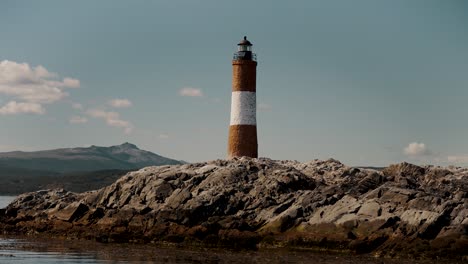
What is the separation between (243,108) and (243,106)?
0.14m

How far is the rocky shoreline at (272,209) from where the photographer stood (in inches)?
1469

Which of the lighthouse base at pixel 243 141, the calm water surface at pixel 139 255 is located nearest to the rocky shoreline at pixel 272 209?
the calm water surface at pixel 139 255

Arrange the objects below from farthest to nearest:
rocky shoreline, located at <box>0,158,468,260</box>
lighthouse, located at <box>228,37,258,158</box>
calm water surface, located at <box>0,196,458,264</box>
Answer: lighthouse, located at <box>228,37,258,158</box> → rocky shoreline, located at <box>0,158,468,260</box> → calm water surface, located at <box>0,196,458,264</box>

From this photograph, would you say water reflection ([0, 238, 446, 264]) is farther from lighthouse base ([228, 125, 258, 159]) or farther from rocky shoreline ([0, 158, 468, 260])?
lighthouse base ([228, 125, 258, 159])

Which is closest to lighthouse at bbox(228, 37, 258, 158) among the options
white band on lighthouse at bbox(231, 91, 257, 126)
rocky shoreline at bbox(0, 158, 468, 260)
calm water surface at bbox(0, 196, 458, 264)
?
white band on lighthouse at bbox(231, 91, 257, 126)

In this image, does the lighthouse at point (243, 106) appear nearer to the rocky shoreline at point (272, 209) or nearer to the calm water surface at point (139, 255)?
the rocky shoreline at point (272, 209)

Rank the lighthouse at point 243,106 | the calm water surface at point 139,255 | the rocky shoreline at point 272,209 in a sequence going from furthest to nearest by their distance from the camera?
the lighthouse at point 243,106 < the rocky shoreline at point 272,209 < the calm water surface at point 139,255

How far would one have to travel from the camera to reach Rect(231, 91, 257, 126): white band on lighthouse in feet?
179

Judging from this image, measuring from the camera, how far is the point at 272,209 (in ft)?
142

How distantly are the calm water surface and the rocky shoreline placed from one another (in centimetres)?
205

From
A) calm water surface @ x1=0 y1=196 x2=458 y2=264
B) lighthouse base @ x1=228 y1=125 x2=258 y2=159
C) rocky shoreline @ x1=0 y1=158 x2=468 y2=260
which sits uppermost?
lighthouse base @ x1=228 y1=125 x2=258 y2=159

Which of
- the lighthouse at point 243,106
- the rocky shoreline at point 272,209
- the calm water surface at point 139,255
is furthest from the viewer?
the lighthouse at point 243,106

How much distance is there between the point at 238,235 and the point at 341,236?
227 inches

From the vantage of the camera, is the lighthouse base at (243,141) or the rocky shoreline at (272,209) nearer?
the rocky shoreline at (272,209)
